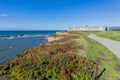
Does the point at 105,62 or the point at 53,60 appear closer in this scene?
the point at 53,60

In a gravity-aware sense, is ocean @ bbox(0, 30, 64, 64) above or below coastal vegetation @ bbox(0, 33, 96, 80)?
below

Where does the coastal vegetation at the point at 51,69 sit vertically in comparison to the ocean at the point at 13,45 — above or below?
above

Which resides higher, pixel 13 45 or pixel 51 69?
pixel 51 69

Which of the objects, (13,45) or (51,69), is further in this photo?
(13,45)

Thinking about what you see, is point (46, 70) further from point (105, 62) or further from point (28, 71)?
point (105, 62)

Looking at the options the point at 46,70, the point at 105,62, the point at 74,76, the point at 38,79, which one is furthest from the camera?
the point at 105,62

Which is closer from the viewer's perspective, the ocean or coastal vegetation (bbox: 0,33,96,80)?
coastal vegetation (bbox: 0,33,96,80)

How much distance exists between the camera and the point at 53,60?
54.1ft

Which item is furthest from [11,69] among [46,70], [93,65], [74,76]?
[93,65]

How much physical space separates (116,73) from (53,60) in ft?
20.2

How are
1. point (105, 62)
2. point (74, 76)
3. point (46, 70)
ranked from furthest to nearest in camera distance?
point (105, 62) → point (46, 70) → point (74, 76)

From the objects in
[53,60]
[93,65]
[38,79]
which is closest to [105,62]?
[93,65]

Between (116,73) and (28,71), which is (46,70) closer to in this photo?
(28,71)

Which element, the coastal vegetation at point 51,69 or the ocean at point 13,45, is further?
the ocean at point 13,45
